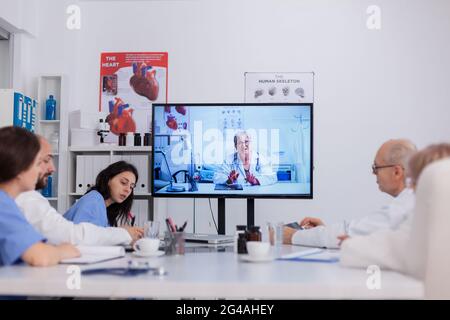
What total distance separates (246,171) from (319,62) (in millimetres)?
1513

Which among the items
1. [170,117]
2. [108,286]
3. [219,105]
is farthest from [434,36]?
[108,286]

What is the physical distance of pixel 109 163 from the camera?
421 centimetres

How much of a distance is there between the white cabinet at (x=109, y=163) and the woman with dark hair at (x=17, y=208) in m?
2.35

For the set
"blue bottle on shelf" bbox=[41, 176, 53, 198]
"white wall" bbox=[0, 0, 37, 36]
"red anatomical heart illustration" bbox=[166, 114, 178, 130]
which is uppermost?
"white wall" bbox=[0, 0, 37, 36]

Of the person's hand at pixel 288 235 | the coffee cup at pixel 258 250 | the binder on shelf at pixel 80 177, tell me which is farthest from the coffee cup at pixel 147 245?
the binder on shelf at pixel 80 177

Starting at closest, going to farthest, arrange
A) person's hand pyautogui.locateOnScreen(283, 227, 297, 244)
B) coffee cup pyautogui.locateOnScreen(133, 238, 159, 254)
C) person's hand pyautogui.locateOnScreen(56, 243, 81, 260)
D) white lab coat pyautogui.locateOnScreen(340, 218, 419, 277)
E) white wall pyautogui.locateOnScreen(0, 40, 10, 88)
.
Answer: white lab coat pyautogui.locateOnScreen(340, 218, 419, 277), person's hand pyautogui.locateOnScreen(56, 243, 81, 260), coffee cup pyautogui.locateOnScreen(133, 238, 159, 254), person's hand pyautogui.locateOnScreen(283, 227, 297, 244), white wall pyautogui.locateOnScreen(0, 40, 10, 88)

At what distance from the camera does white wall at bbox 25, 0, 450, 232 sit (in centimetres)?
453

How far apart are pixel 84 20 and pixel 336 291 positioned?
4.00 meters

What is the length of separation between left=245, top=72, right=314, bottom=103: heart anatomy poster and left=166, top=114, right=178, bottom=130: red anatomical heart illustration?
113 cm

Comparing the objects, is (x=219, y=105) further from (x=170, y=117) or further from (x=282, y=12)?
(x=282, y=12)

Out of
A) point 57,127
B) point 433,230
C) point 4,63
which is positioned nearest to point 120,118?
point 57,127

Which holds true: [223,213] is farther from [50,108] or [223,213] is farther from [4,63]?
[4,63]

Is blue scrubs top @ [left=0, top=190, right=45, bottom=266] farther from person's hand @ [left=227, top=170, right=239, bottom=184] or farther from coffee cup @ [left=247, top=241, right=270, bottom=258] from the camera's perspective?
person's hand @ [left=227, top=170, right=239, bottom=184]

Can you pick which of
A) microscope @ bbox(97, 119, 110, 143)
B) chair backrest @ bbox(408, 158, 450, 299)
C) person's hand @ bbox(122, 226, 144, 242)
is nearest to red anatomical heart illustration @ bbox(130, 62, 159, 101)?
microscope @ bbox(97, 119, 110, 143)
